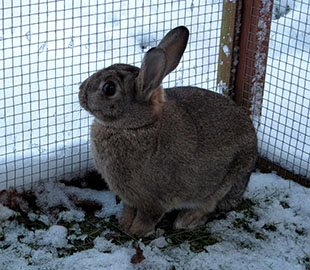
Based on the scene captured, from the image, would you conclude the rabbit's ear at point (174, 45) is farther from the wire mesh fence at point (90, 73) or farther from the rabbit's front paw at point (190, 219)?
the rabbit's front paw at point (190, 219)

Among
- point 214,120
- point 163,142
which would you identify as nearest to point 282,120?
point 214,120

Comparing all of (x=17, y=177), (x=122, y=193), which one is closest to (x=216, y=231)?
(x=122, y=193)

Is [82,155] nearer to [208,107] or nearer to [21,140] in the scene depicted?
[21,140]

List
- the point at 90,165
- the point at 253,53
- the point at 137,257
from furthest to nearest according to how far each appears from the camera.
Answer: the point at 253,53, the point at 90,165, the point at 137,257

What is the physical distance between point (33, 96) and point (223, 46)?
144cm

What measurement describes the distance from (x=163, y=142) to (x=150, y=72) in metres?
0.45

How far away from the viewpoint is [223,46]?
14.8 feet

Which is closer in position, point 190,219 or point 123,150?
point 123,150

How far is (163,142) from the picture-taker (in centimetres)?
344

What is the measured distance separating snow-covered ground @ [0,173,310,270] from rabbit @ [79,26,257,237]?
0.17m

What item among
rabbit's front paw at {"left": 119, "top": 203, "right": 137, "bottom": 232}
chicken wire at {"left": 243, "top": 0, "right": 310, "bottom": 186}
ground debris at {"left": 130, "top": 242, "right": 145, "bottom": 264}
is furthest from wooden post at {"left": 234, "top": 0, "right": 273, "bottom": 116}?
ground debris at {"left": 130, "top": 242, "right": 145, "bottom": 264}

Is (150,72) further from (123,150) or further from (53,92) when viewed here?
(53,92)

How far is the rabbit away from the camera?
3.29 m

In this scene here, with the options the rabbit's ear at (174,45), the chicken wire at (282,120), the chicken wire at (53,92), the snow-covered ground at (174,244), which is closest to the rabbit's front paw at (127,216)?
the snow-covered ground at (174,244)
